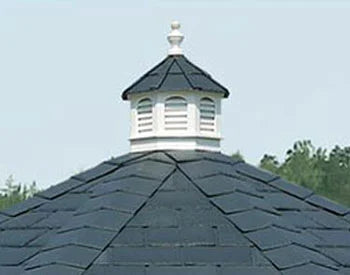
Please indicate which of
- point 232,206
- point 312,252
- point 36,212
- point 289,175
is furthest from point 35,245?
point 289,175

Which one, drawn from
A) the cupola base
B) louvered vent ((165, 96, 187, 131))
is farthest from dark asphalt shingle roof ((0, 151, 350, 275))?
louvered vent ((165, 96, 187, 131))

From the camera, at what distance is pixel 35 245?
47.0 ft

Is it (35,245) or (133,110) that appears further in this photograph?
(133,110)

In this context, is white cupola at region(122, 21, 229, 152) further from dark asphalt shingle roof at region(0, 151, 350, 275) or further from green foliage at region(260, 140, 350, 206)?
green foliage at region(260, 140, 350, 206)

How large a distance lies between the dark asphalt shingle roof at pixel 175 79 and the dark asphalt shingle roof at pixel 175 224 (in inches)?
36.9

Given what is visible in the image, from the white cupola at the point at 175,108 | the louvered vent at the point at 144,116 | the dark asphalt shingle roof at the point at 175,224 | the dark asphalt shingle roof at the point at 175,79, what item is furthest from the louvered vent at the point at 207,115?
the louvered vent at the point at 144,116

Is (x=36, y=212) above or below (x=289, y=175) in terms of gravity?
below

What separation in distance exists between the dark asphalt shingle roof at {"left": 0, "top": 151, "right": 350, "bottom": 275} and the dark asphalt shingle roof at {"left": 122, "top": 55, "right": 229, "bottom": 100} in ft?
3.08

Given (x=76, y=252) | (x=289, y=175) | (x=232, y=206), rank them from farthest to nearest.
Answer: (x=289, y=175)
(x=232, y=206)
(x=76, y=252)

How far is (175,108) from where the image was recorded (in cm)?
1569

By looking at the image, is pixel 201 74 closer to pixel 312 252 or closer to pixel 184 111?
pixel 184 111

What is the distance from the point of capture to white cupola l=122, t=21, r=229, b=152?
617 inches

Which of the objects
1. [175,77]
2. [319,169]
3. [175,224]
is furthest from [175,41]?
[319,169]

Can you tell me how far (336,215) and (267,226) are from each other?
241 centimetres
